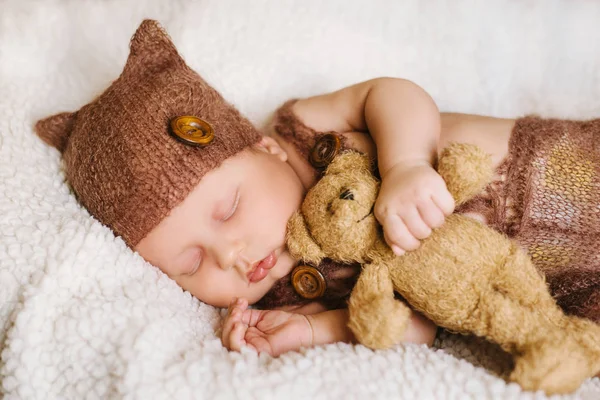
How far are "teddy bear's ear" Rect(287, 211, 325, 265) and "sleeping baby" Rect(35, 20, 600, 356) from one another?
35 mm

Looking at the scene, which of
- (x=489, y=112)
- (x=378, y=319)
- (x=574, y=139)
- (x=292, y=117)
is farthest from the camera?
(x=489, y=112)

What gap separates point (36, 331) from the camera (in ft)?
2.80

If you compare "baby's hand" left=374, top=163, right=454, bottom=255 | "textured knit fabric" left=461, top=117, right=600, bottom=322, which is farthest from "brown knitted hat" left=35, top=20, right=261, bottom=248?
"textured knit fabric" left=461, top=117, right=600, bottom=322

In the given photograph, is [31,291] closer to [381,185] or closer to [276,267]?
[276,267]

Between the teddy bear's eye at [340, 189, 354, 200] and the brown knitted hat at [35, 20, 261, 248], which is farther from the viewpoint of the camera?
the brown knitted hat at [35, 20, 261, 248]

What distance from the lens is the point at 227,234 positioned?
1008 mm

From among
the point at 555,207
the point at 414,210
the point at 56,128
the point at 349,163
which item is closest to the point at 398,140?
the point at 349,163

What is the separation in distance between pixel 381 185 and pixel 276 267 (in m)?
0.29

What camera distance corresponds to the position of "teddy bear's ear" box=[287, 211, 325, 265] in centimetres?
95

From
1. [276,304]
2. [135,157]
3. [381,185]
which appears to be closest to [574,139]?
[381,185]

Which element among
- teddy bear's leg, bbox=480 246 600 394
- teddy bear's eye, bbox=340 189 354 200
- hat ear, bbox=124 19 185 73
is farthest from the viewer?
hat ear, bbox=124 19 185 73

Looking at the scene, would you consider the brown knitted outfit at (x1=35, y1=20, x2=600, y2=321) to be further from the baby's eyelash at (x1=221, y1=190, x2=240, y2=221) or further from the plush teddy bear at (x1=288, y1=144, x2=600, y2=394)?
the plush teddy bear at (x1=288, y1=144, x2=600, y2=394)

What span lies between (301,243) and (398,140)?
26cm

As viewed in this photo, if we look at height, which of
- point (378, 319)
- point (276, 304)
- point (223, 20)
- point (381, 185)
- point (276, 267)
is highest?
point (223, 20)
